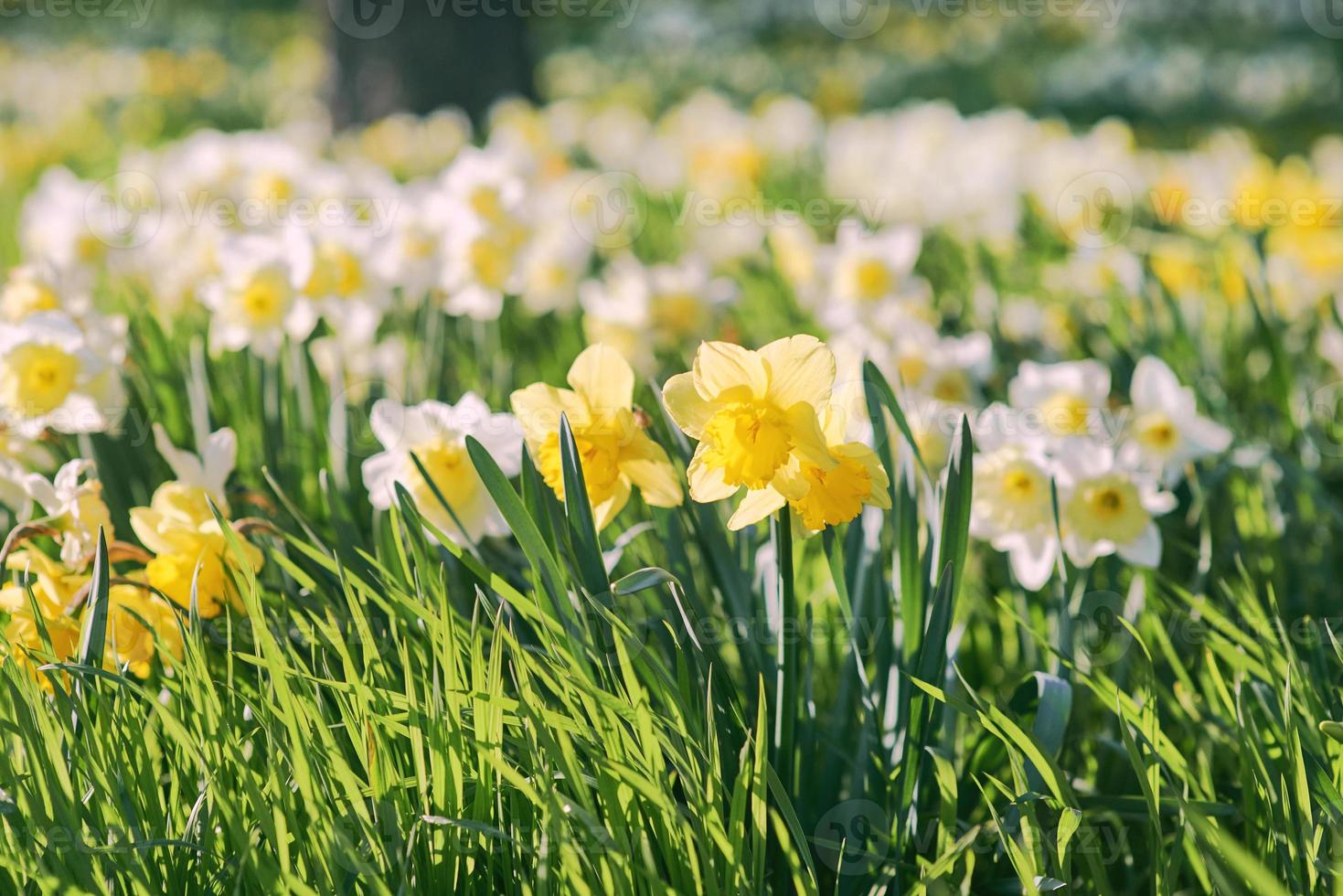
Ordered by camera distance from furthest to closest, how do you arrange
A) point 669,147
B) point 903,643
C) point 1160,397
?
point 669,147, point 1160,397, point 903,643

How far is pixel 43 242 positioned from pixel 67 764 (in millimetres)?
2014

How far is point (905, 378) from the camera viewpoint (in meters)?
2.07

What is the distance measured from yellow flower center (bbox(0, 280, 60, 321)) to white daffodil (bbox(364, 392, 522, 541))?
2.67ft

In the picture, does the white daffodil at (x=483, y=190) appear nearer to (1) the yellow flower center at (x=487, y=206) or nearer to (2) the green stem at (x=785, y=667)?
(1) the yellow flower center at (x=487, y=206)

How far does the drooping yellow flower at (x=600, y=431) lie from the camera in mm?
1214

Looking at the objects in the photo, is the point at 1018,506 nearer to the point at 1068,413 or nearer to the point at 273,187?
the point at 1068,413

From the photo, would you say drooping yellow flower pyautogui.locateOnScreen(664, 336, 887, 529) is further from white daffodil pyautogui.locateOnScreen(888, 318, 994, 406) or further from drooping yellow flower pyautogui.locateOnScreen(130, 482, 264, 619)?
white daffodil pyautogui.locateOnScreen(888, 318, 994, 406)

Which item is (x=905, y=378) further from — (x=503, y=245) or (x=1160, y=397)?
(x=503, y=245)

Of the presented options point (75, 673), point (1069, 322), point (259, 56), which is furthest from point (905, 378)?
point (259, 56)

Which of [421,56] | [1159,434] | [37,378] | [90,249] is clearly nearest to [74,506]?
[37,378]

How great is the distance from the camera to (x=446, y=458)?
138cm

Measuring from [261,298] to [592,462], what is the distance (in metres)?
1.02

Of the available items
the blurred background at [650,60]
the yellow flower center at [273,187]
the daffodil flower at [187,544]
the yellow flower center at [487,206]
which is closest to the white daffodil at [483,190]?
the yellow flower center at [487,206]

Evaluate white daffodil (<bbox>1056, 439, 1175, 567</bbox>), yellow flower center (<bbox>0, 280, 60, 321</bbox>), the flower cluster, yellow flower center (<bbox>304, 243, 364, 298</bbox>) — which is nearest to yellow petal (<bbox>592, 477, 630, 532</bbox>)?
the flower cluster
